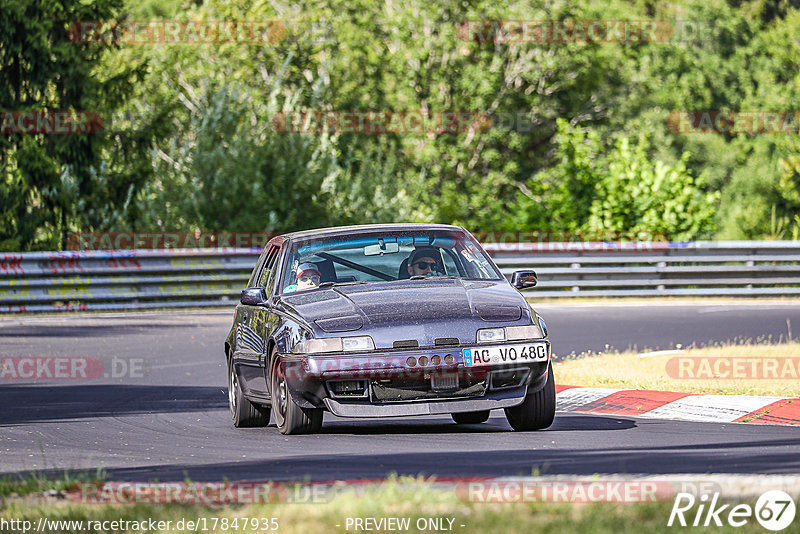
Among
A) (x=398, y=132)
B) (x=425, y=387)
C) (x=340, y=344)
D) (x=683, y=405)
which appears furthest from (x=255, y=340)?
(x=398, y=132)

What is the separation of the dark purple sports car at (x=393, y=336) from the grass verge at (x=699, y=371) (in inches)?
99.7

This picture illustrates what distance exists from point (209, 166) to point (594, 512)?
89.4 ft

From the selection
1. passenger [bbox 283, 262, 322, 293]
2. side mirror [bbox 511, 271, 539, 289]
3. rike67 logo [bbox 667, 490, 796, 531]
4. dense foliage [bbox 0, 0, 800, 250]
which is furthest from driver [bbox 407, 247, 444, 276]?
dense foliage [bbox 0, 0, 800, 250]

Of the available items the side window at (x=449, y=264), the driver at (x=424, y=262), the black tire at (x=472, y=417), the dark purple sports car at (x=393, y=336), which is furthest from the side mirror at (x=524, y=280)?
the black tire at (x=472, y=417)

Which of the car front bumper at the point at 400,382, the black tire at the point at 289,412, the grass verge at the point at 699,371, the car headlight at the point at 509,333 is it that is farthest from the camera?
the grass verge at the point at 699,371

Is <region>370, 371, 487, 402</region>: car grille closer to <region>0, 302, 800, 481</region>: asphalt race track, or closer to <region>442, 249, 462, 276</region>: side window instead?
<region>0, 302, 800, 481</region>: asphalt race track

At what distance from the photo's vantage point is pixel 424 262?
1058 centimetres

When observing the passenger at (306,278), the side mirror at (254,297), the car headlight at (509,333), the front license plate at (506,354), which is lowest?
the front license plate at (506,354)

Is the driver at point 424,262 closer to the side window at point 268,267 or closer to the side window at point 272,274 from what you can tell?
the side window at point 272,274

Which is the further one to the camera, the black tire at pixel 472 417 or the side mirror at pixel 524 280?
the black tire at pixel 472 417

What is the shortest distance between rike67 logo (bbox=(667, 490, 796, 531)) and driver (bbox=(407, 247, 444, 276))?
4.81 m

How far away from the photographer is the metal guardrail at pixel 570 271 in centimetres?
2492

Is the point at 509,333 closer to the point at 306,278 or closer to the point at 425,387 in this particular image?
the point at 425,387

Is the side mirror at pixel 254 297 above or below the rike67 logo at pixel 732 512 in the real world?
above
